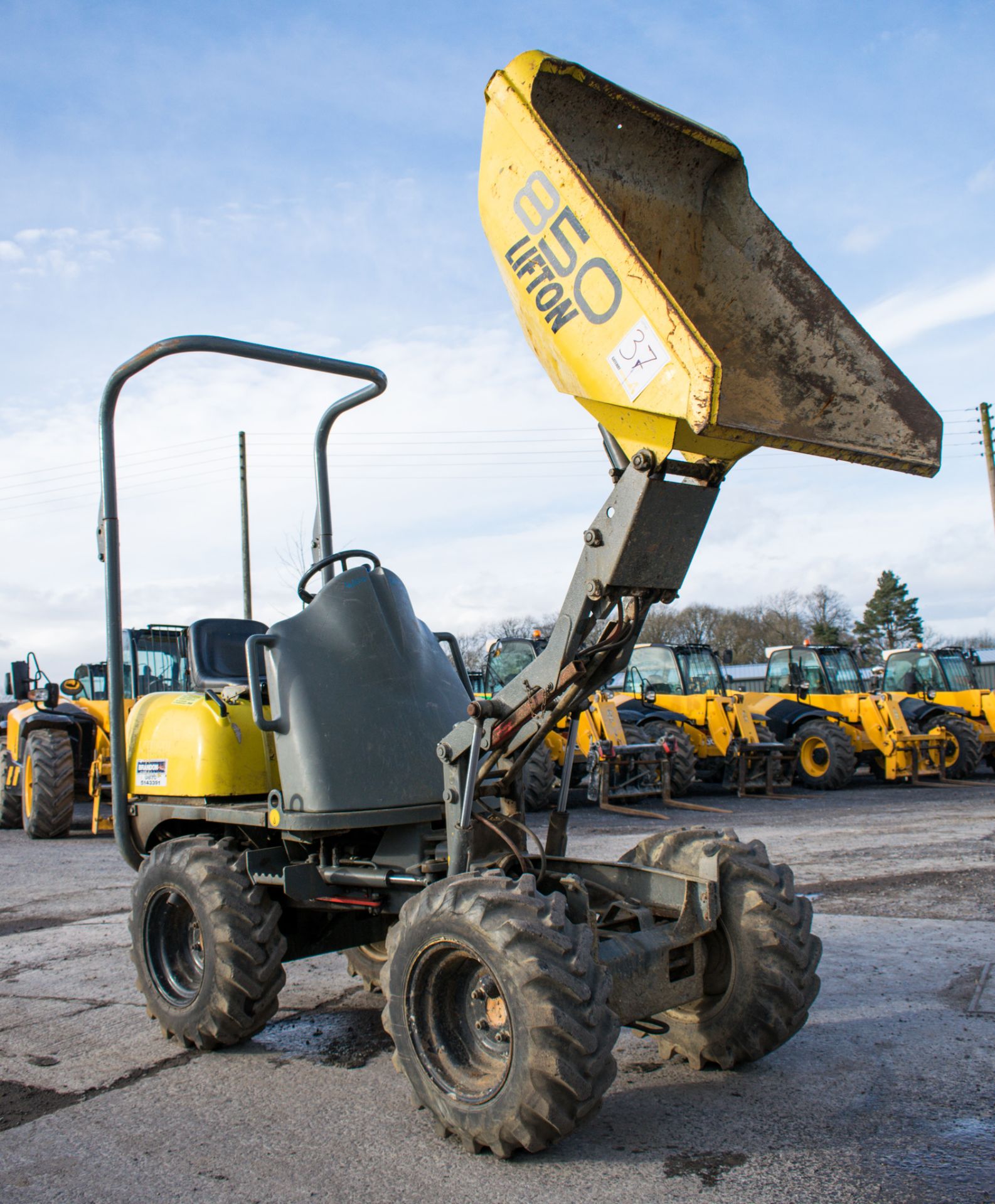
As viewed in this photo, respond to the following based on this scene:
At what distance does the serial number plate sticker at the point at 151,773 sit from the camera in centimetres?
504

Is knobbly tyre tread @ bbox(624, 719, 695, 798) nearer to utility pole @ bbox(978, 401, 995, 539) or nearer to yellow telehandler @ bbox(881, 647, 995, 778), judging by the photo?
yellow telehandler @ bbox(881, 647, 995, 778)

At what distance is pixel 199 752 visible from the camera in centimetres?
487

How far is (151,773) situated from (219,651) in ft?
3.38

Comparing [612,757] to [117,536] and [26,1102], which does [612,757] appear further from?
[26,1102]

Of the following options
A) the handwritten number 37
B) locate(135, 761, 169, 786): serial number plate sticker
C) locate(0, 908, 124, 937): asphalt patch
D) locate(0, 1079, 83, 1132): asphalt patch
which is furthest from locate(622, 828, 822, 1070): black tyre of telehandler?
locate(0, 908, 124, 937): asphalt patch

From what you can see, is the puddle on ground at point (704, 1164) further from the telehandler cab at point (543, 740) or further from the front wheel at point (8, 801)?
the front wheel at point (8, 801)

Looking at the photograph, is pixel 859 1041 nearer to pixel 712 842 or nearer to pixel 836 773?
pixel 712 842

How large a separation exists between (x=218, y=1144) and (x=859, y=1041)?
259cm

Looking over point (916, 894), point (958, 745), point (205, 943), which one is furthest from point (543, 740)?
point (958, 745)

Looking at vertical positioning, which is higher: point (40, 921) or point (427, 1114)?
point (40, 921)

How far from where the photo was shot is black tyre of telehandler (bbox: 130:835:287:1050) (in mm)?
4340

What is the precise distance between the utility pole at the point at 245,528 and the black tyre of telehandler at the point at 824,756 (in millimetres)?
12341

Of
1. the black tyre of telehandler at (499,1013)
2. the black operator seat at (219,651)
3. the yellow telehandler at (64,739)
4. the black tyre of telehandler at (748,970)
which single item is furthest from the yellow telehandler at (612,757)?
the black tyre of telehandler at (499,1013)

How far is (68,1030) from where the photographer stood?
4.84 m
